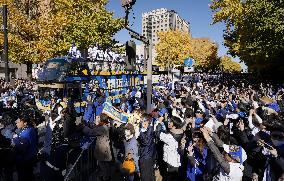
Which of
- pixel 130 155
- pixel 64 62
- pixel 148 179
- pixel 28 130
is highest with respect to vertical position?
pixel 64 62

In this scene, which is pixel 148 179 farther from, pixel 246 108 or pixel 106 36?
pixel 106 36

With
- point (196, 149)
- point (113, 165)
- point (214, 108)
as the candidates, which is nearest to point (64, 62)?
point (214, 108)

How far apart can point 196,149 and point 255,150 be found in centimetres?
116

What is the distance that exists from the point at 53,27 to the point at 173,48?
44.5m

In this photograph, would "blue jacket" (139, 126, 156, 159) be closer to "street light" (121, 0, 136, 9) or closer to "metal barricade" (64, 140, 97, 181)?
"metal barricade" (64, 140, 97, 181)

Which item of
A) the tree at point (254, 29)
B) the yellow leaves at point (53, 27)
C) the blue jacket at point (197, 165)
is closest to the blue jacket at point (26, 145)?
the blue jacket at point (197, 165)

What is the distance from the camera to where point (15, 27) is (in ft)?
108

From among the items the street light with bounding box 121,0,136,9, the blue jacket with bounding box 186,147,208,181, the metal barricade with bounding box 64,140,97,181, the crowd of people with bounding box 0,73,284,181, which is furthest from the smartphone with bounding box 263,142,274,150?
the street light with bounding box 121,0,136,9

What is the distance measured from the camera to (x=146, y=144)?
799 cm

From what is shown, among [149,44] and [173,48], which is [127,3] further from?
[173,48]

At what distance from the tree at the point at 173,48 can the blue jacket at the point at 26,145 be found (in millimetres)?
67137

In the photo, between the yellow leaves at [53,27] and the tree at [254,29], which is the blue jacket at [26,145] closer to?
the yellow leaves at [53,27]

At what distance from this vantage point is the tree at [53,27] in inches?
1281

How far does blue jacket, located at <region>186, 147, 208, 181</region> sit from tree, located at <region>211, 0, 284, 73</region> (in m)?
28.1
